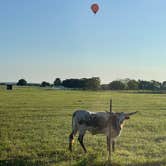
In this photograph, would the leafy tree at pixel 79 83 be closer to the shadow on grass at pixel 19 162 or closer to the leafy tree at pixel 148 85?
the leafy tree at pixel 148 85

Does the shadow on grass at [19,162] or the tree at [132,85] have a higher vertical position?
the tree at [132,85]

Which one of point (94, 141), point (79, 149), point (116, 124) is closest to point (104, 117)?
point (116, 124)

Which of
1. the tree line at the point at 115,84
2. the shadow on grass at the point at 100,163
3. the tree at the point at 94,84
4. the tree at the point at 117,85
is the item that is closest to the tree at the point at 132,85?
the tree line at the point at 115,84

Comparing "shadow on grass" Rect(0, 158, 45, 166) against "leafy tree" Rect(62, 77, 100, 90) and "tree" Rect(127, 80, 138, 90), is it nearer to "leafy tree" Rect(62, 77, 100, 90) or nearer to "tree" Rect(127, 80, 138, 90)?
"leafy tree" Rect(62, 77, 100, 90)

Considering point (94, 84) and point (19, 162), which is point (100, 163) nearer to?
point (19, 162)

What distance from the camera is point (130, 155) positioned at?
13.6 meters

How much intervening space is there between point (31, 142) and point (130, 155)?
170 inches

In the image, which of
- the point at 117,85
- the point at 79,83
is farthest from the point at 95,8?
the point at 79,83

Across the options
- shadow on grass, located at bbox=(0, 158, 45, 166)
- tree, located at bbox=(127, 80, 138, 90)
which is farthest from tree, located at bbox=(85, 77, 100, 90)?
shadow on grass, located at bbox=(0, 158, 45, 166)

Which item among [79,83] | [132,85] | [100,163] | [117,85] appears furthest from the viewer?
[79,83]

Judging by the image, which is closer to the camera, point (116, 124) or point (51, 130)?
point (116, 124)

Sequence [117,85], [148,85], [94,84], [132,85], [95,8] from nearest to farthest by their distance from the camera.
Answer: [95,8] → [94,84] → [117,85] → [132,85] → [148,85]

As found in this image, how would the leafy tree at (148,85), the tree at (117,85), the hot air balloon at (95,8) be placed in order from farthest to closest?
the leafy tree at (148,85), the tree at (117,85), the hot air balloon at (95,8)

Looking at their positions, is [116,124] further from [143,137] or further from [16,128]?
[16,128]
